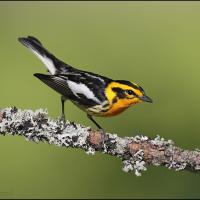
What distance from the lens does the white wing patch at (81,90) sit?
4.64 metres

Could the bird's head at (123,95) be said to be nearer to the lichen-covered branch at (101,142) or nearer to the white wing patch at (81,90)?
the white wing patch at (81,90)

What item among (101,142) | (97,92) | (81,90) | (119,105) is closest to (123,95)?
(119,105)

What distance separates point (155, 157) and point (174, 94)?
324 centimetres

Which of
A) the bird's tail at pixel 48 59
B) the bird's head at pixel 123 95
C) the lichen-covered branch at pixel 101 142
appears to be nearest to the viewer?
the lichen-covered branch at pixel 101 142

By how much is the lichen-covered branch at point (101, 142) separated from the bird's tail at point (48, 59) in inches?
50.6

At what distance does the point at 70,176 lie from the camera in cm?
586

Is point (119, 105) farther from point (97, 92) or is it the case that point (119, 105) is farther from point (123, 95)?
point (97, 92)

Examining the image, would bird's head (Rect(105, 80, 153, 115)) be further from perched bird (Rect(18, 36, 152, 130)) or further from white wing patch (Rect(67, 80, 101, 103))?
white wing patch (Rect(67, 80, 101, 103))

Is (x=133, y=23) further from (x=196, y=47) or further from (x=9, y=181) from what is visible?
(x=9, y=181)

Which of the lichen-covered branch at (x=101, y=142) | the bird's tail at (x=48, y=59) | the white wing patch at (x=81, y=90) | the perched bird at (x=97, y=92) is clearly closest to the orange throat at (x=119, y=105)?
the perched bird at (x=97, y=92)

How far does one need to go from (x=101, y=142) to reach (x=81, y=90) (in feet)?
2.89

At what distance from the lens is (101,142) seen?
3.84 m

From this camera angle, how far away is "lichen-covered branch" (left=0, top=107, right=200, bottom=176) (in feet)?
12.4

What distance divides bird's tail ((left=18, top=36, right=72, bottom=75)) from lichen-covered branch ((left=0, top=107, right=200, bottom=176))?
1286 mm
